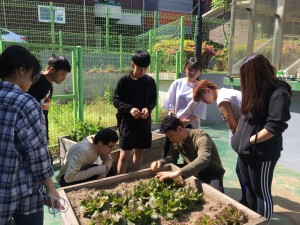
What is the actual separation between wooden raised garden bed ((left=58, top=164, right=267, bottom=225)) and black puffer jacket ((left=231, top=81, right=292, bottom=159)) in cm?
43

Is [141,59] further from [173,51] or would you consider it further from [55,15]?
[55,15]

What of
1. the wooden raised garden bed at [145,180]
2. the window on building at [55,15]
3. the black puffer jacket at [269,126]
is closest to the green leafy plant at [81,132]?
the wooden raised garden bed at [145,180]

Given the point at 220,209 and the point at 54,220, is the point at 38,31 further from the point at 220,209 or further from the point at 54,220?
the point at 220,209

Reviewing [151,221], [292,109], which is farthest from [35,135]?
[292,109]

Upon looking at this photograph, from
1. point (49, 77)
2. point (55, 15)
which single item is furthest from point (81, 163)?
point (55, 15)

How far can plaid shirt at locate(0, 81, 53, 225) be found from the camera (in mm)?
1535

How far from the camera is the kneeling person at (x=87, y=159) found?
2928 millimetres

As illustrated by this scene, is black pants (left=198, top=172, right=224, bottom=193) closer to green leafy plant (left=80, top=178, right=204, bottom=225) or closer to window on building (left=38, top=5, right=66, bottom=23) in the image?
green leafy plant (left=80, top=178, right=204, bottom=225)

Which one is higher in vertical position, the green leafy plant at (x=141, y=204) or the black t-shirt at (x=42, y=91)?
Answer: the black t-shirt at (x=42, y=91)

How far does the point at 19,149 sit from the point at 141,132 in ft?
6.60

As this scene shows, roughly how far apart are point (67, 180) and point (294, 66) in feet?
13.6

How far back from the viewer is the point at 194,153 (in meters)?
3.00

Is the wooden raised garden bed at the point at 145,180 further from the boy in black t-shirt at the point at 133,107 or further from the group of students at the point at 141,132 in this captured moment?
the boy in black t-shirt at the point at 133,107

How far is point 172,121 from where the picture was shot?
9.29 feet
